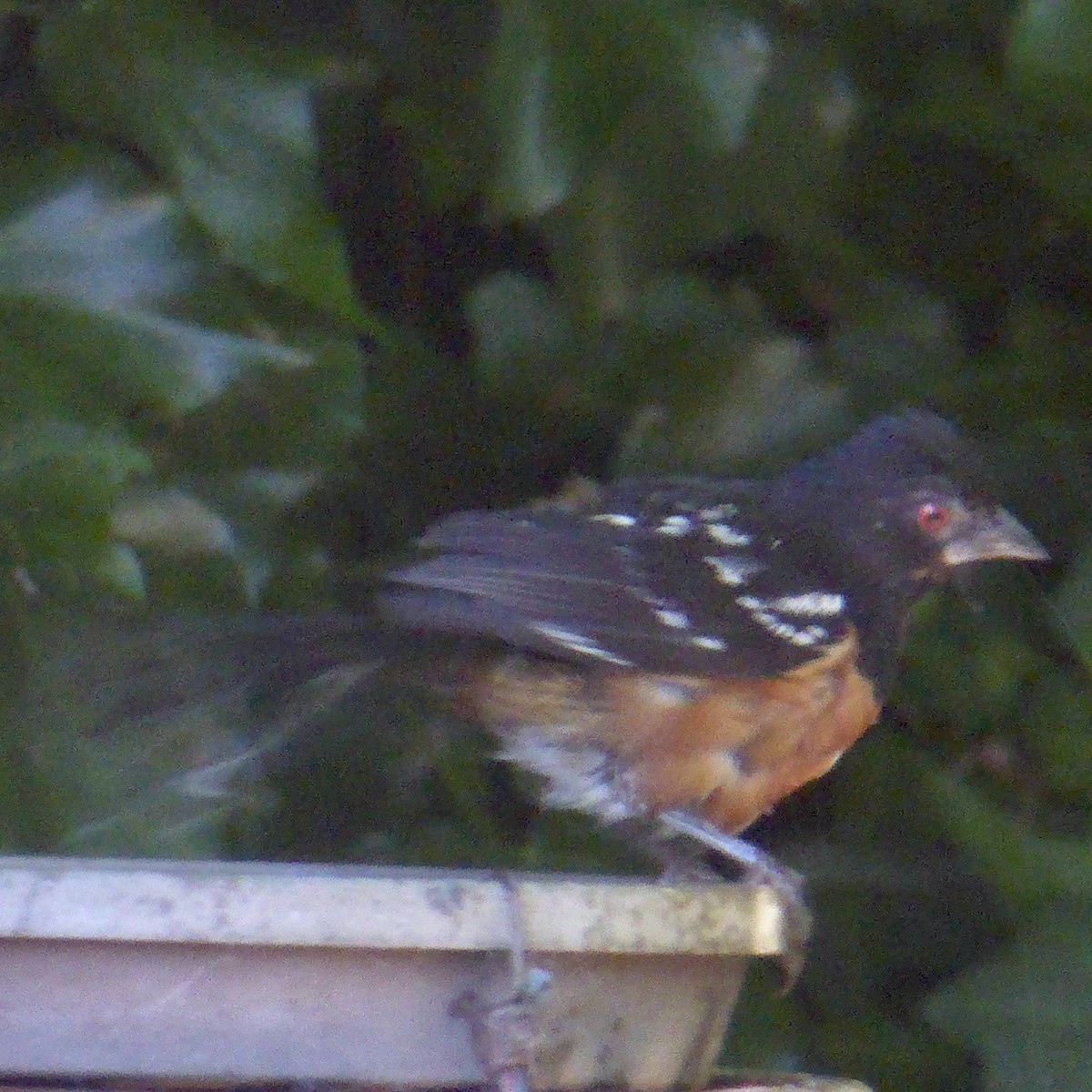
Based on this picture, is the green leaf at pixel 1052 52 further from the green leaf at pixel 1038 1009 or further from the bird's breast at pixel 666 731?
the green leaf at pixel 1038 1009

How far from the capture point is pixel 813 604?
206cm

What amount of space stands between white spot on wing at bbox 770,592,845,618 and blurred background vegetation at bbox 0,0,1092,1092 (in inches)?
6.4

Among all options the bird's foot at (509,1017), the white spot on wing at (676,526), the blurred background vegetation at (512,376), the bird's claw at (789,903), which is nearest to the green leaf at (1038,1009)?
the blurred background vegetation at (512,376)

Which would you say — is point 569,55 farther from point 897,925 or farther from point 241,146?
point 897,925

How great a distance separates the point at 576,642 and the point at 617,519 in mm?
196

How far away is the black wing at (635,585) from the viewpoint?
169 centimetres

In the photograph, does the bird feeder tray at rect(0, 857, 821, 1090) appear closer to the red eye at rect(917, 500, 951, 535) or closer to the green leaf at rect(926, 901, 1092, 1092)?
the green leaf at rect(926, 901, 1092, 1092)

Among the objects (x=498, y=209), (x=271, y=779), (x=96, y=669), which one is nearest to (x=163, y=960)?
(x=96, y=669)

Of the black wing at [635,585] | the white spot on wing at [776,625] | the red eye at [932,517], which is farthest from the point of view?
the red eye at [932,517]

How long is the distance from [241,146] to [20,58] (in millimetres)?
321

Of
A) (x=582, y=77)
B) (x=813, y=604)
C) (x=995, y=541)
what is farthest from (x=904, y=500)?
(x=582, y=77)

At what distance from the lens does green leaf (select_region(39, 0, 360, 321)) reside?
1.60 m

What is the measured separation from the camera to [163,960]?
3.32ft

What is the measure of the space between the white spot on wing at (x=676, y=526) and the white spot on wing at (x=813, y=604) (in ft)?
0.41
